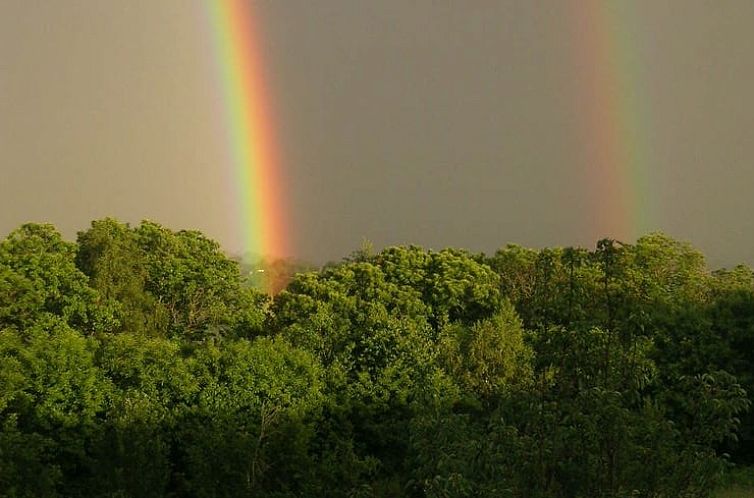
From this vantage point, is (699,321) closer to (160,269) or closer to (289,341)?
(289,341)

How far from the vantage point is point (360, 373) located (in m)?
25.8

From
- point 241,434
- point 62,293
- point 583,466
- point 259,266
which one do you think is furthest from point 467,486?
point 259,266

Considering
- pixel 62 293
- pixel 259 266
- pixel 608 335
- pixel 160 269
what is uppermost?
pixel 259 266

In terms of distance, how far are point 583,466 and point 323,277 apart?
27.0m

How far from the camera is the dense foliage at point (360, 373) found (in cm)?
617

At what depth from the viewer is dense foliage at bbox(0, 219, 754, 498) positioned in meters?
6.17

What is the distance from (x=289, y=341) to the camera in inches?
1055

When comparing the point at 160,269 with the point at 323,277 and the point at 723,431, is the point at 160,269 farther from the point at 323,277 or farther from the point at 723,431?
the point at 723,431

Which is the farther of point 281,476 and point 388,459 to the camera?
point 388,459

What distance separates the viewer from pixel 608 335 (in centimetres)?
654

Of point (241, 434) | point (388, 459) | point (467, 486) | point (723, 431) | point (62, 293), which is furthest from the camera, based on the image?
point (62, 293)

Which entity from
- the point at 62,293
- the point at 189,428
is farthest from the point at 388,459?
the point at 62,293

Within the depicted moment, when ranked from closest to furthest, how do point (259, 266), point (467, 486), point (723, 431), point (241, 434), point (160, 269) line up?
point (467, 486)
point (723, 431)
point (241, 434)
point (160, 269)
point (259, 266)

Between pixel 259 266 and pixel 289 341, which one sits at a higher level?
pixel 259 266
